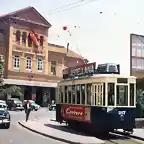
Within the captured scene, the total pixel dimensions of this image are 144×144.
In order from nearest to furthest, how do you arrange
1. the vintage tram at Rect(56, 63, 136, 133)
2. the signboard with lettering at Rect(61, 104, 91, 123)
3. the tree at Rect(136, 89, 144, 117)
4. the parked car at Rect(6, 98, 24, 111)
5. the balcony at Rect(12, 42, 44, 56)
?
1. the vintage tram at Rect(56, 63, 136, 133)
2. the signboard with lettering at Rect(61, 104, 91, 123)
3. the tree at Rect(136, 89, 144, 117)
4. the parked car at Rect(6, 98, 24, 111)
5. the balcony at Rect(12, 42, 44, 56)

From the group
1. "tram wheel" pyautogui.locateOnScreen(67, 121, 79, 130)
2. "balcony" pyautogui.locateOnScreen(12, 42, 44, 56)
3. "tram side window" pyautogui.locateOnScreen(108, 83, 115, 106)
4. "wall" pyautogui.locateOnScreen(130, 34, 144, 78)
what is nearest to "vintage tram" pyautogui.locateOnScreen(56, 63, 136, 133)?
"tram side window" pyautogui.locateOnScreen(108, 83, 115, 106)

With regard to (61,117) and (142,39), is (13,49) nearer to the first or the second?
(142,39)

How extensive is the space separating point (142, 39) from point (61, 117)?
1603cm

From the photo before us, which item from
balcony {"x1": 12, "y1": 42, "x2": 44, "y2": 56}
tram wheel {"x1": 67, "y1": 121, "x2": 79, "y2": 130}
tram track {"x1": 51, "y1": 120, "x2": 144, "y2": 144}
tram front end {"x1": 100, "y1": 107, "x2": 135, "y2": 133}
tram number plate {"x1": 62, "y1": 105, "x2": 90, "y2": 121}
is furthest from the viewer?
balcony {"x1": 12, "y1": 42, "x2": 44, "y2": 56}

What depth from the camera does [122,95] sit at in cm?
1641

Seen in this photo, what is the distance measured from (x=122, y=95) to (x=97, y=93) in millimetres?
1116

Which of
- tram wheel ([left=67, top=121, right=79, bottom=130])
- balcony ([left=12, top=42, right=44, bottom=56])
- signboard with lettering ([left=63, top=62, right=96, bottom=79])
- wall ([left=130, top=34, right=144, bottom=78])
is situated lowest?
tram wheel ([left=67, top=121, right=79, bottom=130])

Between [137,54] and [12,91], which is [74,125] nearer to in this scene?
[137,54]

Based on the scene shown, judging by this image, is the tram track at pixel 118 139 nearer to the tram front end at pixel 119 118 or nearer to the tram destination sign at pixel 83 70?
the tram front end at pixel 119 118

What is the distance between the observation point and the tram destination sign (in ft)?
58.6

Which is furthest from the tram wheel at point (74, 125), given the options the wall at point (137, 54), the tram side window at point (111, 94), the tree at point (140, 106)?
the wall at point (137, 54)

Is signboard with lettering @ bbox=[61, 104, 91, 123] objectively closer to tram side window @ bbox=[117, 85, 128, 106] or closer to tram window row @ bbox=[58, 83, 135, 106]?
tram window row @ bbox=[58, 83, 135, 106]

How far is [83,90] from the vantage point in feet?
58.7

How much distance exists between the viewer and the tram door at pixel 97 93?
53.7 feet
